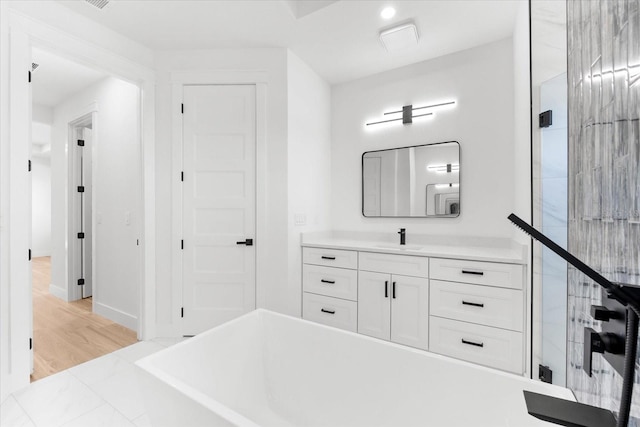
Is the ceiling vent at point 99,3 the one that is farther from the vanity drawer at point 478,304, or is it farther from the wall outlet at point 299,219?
the vanity drawer at point 478,304

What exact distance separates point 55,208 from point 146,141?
2.48 metres

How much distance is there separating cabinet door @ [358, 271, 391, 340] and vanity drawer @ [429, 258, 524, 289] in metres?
0.42

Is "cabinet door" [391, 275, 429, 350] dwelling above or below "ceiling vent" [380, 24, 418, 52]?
below

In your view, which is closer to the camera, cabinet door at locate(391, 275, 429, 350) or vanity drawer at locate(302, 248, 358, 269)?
cabinet door at locate(391, 275, 429, 350)

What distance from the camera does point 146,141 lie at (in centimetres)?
264

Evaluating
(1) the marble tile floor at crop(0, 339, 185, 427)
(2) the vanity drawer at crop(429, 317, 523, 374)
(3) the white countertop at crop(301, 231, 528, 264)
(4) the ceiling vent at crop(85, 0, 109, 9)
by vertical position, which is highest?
(4) the ceiling vent at crop(85, 0, 109, 9)

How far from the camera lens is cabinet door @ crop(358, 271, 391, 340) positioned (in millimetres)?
2420

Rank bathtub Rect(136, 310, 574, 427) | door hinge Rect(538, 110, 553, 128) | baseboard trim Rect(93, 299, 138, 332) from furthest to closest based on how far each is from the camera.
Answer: baseboard trim Rect(93, 299, 138, 332)
door hinge Rect(538, 110, 553, 128)
bathtub Rect(136, 310, 574, 427)

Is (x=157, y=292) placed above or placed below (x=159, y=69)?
below

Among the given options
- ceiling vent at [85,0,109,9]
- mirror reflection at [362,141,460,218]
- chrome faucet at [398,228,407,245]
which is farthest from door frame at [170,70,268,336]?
chrome faucet at [398,228,407,245]

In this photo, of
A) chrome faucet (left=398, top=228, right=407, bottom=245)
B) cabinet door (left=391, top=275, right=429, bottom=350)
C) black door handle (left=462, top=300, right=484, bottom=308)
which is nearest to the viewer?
black door handle (left=462, top=300, right=484, bottom=308)

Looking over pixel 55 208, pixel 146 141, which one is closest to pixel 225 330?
pixel 146 141

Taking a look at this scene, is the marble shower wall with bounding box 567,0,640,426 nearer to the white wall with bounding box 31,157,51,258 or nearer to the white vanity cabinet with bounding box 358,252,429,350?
the white vanity cabinet with bounding box 358,252,429,350

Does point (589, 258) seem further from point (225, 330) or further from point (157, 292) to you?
point (157, 292)
